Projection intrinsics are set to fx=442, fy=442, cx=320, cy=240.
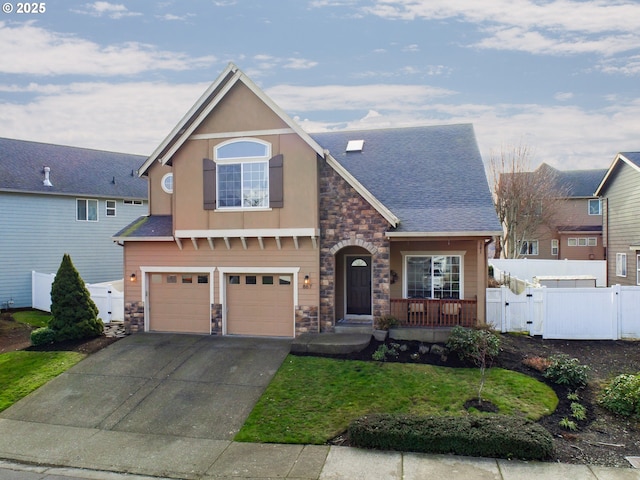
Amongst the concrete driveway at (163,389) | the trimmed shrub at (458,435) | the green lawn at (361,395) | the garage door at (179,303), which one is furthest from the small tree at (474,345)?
the garage door at (179,303)

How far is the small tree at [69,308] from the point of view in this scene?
46.5 ft

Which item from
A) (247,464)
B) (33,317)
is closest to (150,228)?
(33,317)

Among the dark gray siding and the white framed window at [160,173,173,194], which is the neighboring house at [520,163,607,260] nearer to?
the dark gray siding

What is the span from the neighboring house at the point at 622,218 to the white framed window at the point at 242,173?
16428mm

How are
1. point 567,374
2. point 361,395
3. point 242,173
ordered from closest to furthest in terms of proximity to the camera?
point 361,395
point 567,374
point 242,173

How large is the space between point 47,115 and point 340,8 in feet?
46.7

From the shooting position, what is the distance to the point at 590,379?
425 inches

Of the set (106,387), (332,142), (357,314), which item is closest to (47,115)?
(332,142)

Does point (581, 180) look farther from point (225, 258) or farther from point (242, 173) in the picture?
point (225, 258)

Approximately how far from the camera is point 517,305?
1450 cm

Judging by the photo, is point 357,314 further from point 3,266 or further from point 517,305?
point 3,266

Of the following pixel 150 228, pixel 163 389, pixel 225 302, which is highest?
pixel 150 228

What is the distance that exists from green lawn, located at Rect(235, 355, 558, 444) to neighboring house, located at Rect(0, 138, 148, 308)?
1649cm

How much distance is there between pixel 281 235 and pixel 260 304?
8.18 feet
